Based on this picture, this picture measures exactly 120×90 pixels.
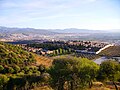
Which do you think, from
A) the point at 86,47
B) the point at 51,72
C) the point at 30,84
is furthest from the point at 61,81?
the point at 86,47

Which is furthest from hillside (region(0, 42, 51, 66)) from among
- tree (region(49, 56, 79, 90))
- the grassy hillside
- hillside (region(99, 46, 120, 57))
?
hillside (region(99, 46, 120, 57))

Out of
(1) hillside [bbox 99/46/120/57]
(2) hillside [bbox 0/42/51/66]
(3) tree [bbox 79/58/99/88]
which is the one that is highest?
(3) tree [bbox 79/58/99/88]

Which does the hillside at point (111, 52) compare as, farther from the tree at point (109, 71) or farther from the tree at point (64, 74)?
the tree at point (64, 74)

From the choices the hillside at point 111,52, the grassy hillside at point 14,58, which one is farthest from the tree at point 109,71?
the hillside at point 111,52

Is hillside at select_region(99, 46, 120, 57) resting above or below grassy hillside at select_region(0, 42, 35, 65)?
below

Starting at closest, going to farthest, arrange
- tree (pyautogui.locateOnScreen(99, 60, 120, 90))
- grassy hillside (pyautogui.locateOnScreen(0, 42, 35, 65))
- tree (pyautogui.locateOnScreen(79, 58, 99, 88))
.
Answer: tree (pyautogui.locateOnScreen(99, 60, 120, 90)) → tree (pyautogui.locateOnScreen(79, 58, 99, 88)) → grassy hillside (pyautogui.locateOnScreen(0, 42, 35, 65))

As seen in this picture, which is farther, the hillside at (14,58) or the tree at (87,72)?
the hillside at (14,58)

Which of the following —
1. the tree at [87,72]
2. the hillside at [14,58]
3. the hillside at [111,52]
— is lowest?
Answer: the hillside at [111,52]

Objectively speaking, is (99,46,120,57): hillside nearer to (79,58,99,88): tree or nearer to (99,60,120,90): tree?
(79,58,99,88): tree

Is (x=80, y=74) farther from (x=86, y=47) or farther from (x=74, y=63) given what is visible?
(x=86, y=47)

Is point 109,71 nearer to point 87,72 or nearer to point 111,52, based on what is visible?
point 87,72

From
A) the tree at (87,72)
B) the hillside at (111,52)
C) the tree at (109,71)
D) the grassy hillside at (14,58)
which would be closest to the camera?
the tree at (109,71)
